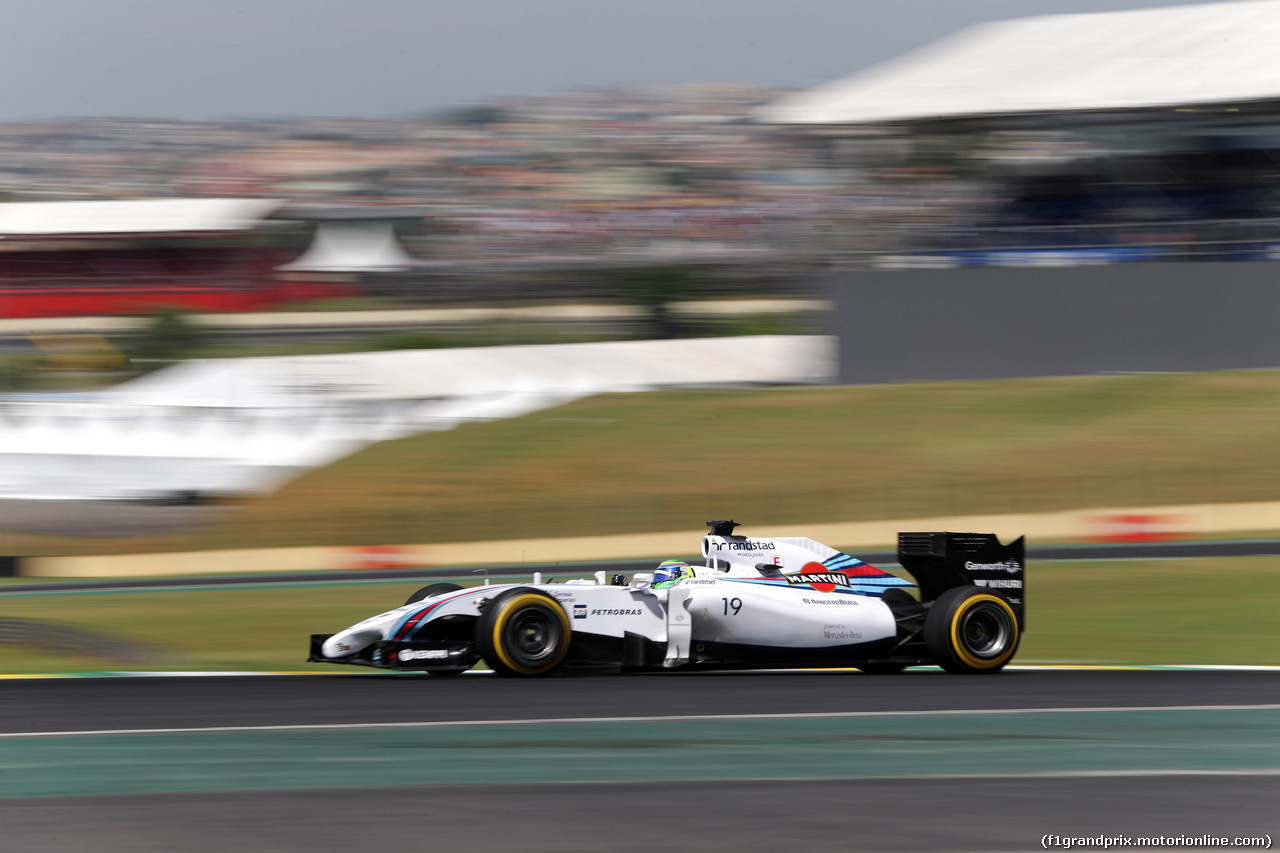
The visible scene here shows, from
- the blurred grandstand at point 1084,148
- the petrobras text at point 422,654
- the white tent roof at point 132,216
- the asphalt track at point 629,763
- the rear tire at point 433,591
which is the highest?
the white tent roof at point 132,216

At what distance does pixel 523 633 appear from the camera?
329 inches

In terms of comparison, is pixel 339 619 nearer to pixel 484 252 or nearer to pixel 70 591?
pixel 70 591

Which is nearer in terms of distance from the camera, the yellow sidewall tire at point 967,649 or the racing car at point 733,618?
the racing car at point 733,618

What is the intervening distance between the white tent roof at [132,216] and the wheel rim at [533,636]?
4205cm

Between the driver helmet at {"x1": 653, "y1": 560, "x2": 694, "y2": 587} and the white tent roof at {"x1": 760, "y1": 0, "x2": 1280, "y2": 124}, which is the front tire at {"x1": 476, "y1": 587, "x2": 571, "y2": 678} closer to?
the driver helmet at {"x1": 653, "y1": 560, "x2": 694, "y2": 587}

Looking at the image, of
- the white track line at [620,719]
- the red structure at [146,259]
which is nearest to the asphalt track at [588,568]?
the white track line at [620,719]

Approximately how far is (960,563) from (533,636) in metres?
2.81

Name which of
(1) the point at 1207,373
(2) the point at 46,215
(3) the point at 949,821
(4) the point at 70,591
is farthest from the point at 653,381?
(2) the point at 46,215

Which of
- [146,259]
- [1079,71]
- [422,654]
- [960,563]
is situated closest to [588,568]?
[960,563]

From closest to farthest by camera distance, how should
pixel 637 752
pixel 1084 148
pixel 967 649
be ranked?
pixel 637 752 < pixel 967 649 < pixel 1084 148

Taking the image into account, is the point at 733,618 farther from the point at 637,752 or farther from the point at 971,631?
the point at 637,752

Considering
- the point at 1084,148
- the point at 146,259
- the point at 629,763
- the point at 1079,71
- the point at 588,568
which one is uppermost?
the point at 146,259

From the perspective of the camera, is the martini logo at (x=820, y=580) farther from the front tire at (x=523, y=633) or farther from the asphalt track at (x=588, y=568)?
the asphalt track at (x=588, y=568)

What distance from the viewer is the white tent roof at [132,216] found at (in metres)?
48.7
